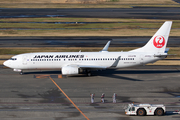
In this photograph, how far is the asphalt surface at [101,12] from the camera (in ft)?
376

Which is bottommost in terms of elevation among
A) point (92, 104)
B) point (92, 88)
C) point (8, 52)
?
point (92, 104)

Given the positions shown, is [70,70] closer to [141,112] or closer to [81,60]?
[81,60]

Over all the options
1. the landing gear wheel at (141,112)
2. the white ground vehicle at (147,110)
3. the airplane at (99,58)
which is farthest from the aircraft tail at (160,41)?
the landing gear wheel at (141,112)

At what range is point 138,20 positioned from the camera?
107000 mm

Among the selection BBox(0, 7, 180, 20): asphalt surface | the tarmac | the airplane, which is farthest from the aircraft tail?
BBox(0, 7, 180, 20): asphalt surface

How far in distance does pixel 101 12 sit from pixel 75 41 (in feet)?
144

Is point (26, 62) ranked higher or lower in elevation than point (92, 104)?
higher

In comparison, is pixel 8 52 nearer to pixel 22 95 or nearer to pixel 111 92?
pixel 22 95

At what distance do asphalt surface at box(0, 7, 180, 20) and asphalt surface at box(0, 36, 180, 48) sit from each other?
3082cm

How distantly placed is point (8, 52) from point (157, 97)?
42933mm

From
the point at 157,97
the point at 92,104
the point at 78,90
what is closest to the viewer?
Result: the point at 92,104

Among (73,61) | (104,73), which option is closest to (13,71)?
(73,61)

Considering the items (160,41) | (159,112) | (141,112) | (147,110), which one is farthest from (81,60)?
(159,112)

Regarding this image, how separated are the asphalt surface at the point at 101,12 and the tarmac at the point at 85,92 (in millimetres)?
58226
